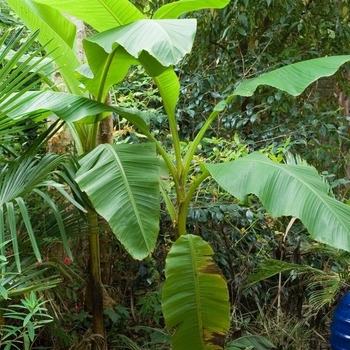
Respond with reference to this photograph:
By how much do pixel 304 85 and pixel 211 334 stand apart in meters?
1.32

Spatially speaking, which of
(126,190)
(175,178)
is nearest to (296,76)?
(175,178)

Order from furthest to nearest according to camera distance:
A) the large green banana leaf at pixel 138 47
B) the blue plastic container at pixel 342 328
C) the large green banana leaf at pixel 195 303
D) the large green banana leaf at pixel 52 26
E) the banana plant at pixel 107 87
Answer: the large green banana leaf at pixel 52 26 → the blue plastic container at pixel 342 328 → the large green banana leaf at pixel 195 303 → the banana plant at pixel 107 87 → the large green banana leaf at pixel 138 47

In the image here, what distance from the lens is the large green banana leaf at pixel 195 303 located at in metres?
2.62

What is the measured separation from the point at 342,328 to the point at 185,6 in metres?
1.88

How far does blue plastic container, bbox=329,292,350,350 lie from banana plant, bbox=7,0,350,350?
71cm

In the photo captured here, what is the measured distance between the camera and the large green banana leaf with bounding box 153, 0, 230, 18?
2.68 metres

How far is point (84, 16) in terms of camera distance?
2779 mm

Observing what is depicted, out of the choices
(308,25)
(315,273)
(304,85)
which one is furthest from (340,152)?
(304,85)

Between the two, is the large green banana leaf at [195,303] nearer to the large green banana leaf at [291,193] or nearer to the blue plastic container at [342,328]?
the large green banana leaf at [291,193]

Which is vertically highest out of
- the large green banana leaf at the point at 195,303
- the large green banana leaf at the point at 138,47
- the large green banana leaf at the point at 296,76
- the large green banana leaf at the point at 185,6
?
the large green banana leaf at the point at 185,6

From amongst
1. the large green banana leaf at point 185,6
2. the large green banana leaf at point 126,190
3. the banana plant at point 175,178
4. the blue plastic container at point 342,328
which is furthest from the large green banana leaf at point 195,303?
the large green banana leaf at point 185,6

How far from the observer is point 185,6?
273 centimetres

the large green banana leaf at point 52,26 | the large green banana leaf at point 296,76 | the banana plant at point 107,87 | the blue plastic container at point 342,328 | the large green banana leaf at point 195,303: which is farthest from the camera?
the large green banana leaf at point 52,26

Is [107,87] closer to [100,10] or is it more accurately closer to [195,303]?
[100,10]
